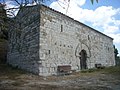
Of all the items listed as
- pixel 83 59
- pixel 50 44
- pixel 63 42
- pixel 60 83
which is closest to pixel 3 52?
pixel 63 42

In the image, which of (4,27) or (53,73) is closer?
(4,27)

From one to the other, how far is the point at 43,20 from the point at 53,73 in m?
4.37

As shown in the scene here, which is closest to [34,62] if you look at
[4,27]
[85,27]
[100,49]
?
[85,27]

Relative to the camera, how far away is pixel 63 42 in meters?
17.1

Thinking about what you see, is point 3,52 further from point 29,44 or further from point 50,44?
point 50,44

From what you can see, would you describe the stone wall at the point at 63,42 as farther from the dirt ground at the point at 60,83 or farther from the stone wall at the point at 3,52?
the stone wall at the point at 3,52

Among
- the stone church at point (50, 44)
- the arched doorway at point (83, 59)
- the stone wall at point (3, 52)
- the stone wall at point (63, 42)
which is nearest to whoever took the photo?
the stone church at point (50, 44)

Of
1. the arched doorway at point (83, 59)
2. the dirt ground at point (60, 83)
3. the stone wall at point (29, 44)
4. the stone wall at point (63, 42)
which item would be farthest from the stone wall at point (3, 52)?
the dirt ground at point (60, 83)

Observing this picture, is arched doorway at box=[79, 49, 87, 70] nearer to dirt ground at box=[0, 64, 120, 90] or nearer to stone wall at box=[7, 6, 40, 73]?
stone wall at box=[7, 6, 40, 73]

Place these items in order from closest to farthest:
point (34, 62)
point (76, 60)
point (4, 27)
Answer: point (4, 27) → point (34, 62) → point (76, 60)

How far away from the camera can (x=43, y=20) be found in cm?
1523

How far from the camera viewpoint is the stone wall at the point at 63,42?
1509cm

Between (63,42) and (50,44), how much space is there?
1.91 meters

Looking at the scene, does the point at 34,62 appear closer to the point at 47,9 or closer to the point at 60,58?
the point at 60,58
